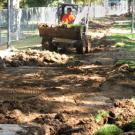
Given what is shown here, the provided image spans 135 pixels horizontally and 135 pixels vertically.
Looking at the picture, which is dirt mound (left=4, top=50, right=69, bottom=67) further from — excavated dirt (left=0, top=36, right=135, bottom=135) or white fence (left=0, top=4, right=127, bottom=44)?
white fence (left=0, top=4, right=127, bottom=44)

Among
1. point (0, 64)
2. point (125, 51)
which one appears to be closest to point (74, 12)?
point (125, 51)

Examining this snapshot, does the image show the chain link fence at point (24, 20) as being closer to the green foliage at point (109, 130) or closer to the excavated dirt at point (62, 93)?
the excavated dirt at point (62, 93)

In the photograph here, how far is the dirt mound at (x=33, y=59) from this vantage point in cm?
2065

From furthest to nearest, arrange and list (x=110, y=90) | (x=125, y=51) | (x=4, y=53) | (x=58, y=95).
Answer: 1. (x=125, y=51)
2. (x=4, y=53)
3. (x=110, y=90)
4. (x=58, y=95)

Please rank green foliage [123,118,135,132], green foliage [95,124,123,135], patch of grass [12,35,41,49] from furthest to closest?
patch of grass [12,35,41,49]
green foliage [123,118,135,132]
green foliage [95,124,123,135]

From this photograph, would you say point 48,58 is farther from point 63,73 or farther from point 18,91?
point 18,91

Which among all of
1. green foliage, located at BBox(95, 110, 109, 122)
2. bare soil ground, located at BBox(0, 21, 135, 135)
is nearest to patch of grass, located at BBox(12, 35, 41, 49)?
bare soil ground, located at BBox(0, 21, 135, 135)

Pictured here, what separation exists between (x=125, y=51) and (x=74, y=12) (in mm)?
5652

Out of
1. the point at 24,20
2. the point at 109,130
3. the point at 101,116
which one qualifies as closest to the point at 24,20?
the point at 24,20

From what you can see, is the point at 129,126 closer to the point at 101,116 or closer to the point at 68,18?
the point at 101,116

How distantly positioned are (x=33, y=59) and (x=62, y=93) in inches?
278

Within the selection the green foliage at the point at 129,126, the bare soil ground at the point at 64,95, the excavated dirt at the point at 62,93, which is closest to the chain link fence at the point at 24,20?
the excavated dirt at the point at 62,93

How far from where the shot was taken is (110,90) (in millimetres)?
15125

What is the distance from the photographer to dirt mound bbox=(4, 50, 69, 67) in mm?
20645
